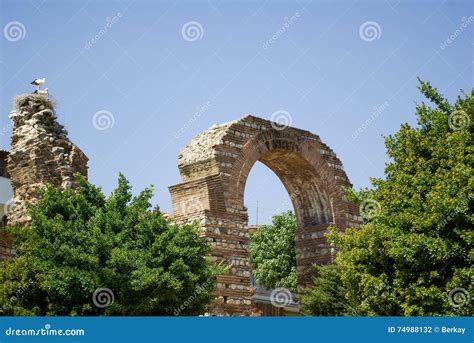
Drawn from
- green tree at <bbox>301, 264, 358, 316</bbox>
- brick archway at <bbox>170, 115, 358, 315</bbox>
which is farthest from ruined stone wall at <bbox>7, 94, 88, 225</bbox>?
green tree at <bbox>301, 264, 358, 316</bbox>

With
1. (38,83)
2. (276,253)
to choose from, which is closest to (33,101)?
(38,83)

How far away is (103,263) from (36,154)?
Result: 429 cm

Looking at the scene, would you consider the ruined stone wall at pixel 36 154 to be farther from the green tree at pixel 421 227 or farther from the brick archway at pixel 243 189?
the green tree at pixel 421 227

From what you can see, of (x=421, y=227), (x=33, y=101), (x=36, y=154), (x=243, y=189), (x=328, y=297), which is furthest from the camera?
(x=243, y=189)

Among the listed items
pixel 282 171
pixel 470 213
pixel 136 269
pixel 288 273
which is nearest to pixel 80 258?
pixel 136 269

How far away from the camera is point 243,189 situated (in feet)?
52.5

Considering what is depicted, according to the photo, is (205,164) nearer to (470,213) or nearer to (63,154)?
(63,154)

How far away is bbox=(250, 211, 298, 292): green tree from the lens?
3061cm

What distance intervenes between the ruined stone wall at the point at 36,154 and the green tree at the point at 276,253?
16623mm

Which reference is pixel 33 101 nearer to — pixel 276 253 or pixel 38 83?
pixel 38 83

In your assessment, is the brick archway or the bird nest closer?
the brick archway

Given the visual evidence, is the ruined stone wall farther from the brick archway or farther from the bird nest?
the brick archway

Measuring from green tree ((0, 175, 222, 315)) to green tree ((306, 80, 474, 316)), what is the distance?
2.92m

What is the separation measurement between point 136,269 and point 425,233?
4.88 meters
